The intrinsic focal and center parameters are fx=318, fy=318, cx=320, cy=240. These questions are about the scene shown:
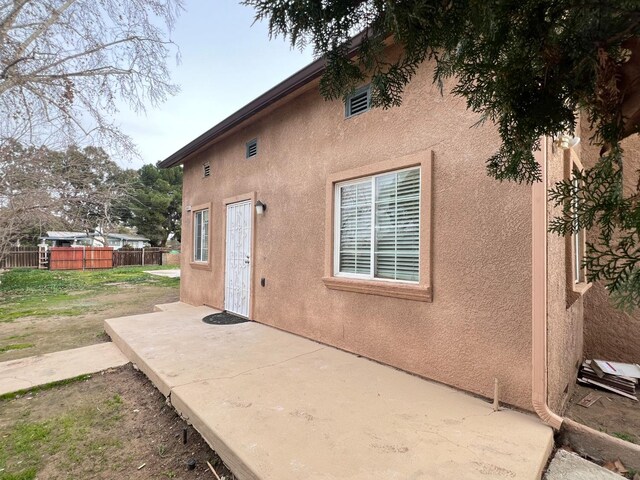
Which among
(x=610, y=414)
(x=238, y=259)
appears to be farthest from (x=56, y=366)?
(x=610, y=414)

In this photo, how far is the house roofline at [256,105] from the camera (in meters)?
4.63

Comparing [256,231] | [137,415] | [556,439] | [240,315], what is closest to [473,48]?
[556,439]

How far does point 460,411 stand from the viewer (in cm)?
294

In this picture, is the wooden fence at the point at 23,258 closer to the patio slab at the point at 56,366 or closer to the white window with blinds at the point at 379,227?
the patio slab at the point at 56,366

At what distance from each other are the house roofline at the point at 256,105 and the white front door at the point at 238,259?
1623mm

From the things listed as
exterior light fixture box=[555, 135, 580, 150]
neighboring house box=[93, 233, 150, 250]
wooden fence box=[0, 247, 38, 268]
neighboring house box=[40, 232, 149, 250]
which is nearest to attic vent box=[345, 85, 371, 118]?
exterior light fixture box=[555, 135, 580, 150]

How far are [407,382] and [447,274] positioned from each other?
4.23ft

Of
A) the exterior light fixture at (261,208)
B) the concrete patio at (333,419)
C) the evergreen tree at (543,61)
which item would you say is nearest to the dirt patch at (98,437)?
the concrete patio at (333,419)

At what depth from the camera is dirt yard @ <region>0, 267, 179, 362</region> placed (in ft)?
19.7

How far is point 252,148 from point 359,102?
285 centimetres

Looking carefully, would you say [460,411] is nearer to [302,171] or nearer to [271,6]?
[271,6]

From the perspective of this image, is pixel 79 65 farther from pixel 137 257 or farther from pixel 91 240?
pixel 91 240

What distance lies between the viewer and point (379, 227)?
430 centimetres

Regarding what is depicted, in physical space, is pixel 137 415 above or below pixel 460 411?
below
